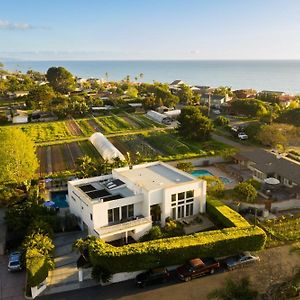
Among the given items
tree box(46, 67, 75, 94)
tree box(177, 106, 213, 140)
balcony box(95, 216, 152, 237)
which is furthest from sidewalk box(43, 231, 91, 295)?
tree box(46, 67, 75, 94)

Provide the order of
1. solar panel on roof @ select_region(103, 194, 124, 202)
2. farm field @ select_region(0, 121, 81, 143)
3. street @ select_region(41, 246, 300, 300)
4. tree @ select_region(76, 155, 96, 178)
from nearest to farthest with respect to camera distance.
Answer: street @ select_region(41, 246, 300, 300) → solar panel on roof @ select_region(103, 194, 124, 202) → tree @ select_region(76, 155, 96, 178) → farm field @ select_region(0, 121, 81, 143)

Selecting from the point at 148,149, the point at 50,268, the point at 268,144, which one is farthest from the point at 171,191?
the point at 268,144

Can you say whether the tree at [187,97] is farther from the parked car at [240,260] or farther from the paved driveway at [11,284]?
the paved driveway at [11,284]

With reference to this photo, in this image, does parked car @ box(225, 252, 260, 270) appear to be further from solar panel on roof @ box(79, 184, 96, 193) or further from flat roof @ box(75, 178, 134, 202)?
solar panel on roof @ box(79, 184, 96, 193)

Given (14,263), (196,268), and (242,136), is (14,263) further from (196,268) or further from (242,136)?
(242,136)

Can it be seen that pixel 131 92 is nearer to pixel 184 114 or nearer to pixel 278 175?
pixel 184 114

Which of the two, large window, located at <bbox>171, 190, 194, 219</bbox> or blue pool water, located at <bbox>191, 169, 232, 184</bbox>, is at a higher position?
large window, located at <bbox>171, 190, 194, 219</bbox>
